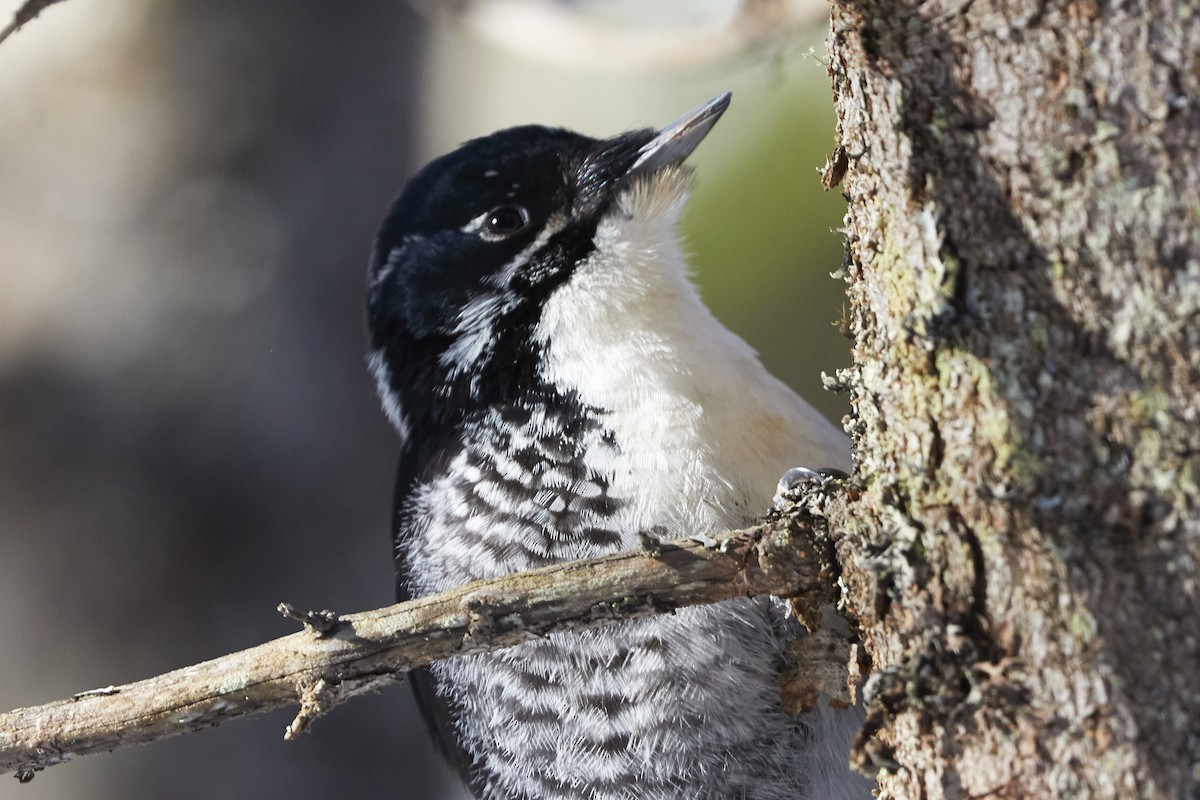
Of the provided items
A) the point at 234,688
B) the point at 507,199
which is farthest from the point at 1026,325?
the point at 507,199

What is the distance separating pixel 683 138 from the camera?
2725 mm

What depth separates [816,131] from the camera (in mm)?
5090

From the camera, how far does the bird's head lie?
103 inches

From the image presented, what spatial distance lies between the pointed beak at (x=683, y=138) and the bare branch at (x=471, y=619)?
134 cm

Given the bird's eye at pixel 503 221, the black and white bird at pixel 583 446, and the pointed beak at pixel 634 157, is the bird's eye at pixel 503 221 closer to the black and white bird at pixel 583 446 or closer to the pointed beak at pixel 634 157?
the black and white bird at pixel 583 446

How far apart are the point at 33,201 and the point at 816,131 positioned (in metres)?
3.16

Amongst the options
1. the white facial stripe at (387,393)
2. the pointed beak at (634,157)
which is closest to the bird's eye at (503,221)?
the pointed beak at (634,157)

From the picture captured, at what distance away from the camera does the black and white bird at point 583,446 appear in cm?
221

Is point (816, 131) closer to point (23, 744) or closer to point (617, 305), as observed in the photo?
point (617, 305)

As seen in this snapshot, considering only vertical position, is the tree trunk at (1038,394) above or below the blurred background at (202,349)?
below

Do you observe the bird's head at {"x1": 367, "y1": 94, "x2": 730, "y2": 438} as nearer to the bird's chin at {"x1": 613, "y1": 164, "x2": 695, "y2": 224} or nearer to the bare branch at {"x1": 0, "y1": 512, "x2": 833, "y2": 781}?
the bird's chin at {"x1": 613, "y1": 164, "x2": 695, "y2": 224}

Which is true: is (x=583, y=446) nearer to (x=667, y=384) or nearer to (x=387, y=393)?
(x=667, y=384)

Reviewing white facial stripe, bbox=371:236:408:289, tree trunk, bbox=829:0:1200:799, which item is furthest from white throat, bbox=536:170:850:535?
tree trunk, bbox=829:0:1200:799

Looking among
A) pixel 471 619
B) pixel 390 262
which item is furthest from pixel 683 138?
pixel 471 619
